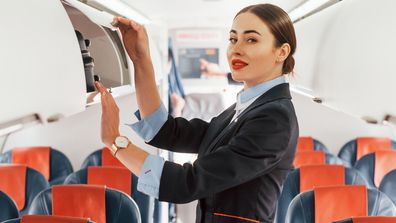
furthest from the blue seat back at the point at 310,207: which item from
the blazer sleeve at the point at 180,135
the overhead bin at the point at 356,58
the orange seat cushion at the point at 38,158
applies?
the orange seat cushion at the point at 38,158

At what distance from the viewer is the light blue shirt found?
129 cm

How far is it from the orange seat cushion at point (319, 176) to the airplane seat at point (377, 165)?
1168mm

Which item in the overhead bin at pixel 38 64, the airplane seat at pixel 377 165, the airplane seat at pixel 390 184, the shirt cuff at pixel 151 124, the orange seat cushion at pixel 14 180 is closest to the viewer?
the overhead bin at pixel 38 64

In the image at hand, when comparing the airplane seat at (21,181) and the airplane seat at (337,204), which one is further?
the airplane seat at (21,181)

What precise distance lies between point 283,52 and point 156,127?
51 centimetres

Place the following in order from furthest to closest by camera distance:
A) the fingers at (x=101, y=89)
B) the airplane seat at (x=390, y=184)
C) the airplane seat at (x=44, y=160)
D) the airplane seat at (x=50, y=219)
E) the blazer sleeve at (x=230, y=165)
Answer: the airplane seat at (x=44, y=160), the airplane seat at (x=390, y=184), the airplane seat at (x=50, y=219), the fingers at (x=101, y=89), the blazer sleeve at (x=230, y=165)

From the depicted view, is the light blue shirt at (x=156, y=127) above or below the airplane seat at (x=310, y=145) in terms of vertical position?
above

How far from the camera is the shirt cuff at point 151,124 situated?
164 cm

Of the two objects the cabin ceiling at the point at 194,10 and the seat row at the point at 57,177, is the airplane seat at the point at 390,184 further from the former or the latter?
the seat row at the point at 57,177

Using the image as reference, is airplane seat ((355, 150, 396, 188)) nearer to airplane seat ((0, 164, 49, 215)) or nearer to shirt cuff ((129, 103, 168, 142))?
airplane seat ((0, 164, 49, 215))

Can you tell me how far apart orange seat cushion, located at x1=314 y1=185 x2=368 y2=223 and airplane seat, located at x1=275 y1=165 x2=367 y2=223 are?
1.99ft

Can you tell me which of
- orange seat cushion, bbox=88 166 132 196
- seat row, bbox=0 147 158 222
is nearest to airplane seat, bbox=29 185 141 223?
seat row, bbox=0 147 158 222

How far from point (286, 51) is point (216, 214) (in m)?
0.55

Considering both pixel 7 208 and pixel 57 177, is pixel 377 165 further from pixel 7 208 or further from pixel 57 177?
pixel 7 208
